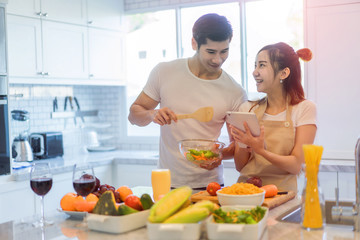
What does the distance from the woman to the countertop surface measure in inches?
41.3

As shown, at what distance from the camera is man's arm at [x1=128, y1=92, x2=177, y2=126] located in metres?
2.49

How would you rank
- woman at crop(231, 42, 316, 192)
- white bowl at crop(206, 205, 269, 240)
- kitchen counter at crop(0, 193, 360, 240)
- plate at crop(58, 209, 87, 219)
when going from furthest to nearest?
woman at crop(231, 42, 316, 192), plate at crop(58, 209, 87, 219), kitchen counter at crop(0, 193, 360, 240), white bowl at crop(206, 205, 269, 240)

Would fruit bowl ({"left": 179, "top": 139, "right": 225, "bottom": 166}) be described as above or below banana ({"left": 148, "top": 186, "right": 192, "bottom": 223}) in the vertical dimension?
above

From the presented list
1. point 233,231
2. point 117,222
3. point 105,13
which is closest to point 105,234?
point 117,222

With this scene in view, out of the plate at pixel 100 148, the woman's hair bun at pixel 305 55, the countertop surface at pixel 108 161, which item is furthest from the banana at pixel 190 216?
the plate at pixel 100 148

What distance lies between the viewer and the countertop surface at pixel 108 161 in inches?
149

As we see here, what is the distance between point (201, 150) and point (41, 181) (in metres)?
0.85

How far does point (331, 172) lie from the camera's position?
3826 mm

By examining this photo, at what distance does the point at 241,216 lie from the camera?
167 cm

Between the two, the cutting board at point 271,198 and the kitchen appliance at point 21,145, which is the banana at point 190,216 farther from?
the kitchen appliance at point 21,145

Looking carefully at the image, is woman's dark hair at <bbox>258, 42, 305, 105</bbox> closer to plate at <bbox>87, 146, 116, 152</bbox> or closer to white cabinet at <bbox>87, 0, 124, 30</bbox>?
white cabinet at <bbox>87, 0, 124, 30</bbox>

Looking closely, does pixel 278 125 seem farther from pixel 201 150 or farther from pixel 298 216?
pixel 298 216

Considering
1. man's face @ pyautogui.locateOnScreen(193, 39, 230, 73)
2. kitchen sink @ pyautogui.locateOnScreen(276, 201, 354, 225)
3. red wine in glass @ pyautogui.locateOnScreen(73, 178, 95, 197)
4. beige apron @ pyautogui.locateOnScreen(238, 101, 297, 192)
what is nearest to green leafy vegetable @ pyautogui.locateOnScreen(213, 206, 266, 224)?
kitchen sink @ pyautogui.locateOnScreen(276, 201, 354, 225)

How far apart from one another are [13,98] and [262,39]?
2447 mm
